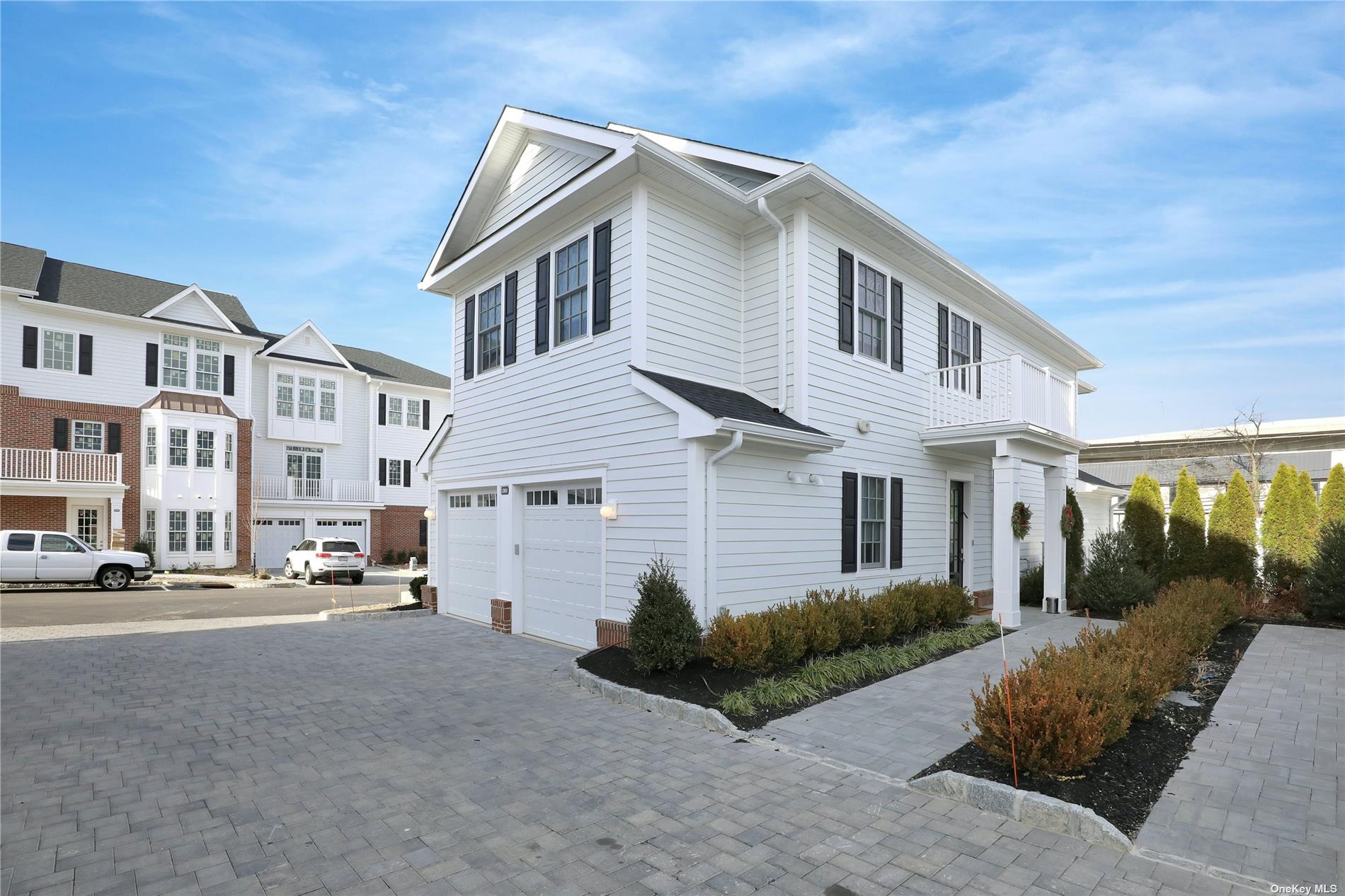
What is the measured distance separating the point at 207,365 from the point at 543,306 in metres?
23.1

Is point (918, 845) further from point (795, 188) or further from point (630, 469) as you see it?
point (795, 188)

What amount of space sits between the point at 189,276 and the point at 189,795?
1207 inches

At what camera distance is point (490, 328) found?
495 inches

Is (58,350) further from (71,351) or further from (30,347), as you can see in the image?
(30,347)

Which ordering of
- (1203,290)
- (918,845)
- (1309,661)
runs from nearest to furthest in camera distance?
(918,845), (1309,661), (1203,290)

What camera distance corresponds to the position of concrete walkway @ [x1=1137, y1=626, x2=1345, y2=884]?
3.84 m

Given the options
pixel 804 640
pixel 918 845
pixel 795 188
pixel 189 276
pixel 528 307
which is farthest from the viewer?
pixel 189 276

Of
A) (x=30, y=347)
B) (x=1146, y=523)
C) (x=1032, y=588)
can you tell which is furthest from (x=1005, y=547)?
(x=30, y=347)

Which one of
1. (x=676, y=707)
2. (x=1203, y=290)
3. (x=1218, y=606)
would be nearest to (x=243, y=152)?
(x=676, y=707)

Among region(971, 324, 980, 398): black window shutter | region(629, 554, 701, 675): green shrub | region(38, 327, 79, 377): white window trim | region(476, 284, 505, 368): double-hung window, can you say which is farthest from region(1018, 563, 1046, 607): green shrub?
region(38, 327, 79, 377): white window trim

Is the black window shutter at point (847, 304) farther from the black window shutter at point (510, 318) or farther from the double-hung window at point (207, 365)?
the double-hung window at point (207, 365)

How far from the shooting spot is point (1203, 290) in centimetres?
1788

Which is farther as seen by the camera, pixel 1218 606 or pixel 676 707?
pixel 1218 606

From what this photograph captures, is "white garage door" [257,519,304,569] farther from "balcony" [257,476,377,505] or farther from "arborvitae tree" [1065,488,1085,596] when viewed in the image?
"arborvitae tree" [1065,488,1085,596]
